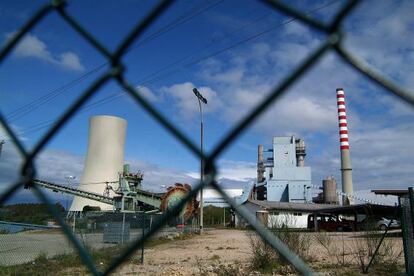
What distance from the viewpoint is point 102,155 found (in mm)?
39375

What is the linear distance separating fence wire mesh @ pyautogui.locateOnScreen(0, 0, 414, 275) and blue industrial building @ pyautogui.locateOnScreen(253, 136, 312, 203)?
1888 inches

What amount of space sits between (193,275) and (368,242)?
4.24 m

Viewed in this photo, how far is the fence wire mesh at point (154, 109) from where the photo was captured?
2.42 ft

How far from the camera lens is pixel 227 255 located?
13.3 metres

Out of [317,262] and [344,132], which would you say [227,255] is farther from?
[344,132]

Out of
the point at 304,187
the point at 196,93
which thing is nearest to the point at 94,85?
the point at 196,93

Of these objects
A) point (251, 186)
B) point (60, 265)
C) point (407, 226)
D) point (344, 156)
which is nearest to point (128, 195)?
point (251, 186)

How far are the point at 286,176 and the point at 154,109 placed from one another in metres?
50.1

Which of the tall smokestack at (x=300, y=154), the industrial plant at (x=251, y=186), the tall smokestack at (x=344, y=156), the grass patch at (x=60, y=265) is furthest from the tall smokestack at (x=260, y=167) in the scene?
the grass patch at (x=60, y=265)

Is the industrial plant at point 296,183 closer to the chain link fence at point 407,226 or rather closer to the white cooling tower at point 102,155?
the white cooling tower at point 102,155

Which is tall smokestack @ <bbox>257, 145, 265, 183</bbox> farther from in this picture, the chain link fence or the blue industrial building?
the chain link fence

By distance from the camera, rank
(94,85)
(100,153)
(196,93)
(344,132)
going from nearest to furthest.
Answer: (94,85) < (196,93) < (100,153) < (344,132)

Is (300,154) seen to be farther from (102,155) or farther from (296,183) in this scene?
(102,155)

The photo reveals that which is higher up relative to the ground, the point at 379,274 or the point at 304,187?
the point at 304,187
